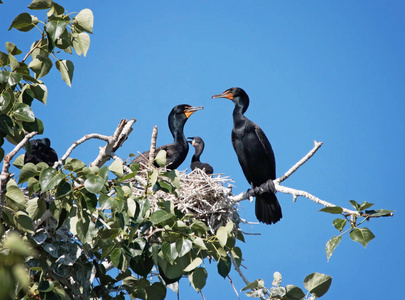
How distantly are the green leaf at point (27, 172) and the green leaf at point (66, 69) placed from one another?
0.61 m

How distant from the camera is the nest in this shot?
4.83 metres

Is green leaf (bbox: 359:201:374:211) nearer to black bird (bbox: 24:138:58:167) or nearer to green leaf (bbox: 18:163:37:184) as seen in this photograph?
green leaf (bbox: 18:163:37:184)

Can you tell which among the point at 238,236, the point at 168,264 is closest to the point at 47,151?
the point at 238,236

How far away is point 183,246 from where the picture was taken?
107 inches

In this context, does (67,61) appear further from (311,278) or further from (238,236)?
(238,236)

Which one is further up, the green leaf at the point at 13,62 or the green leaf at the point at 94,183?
the green leaf at the point at 13,62

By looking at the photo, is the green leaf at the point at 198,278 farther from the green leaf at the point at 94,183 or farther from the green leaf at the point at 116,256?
the green leaf at the point at 94,183

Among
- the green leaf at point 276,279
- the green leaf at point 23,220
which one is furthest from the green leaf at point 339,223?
the green leaf at point 23,220

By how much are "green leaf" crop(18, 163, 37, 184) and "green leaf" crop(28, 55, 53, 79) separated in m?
0.64

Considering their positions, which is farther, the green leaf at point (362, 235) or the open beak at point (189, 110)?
the open beak at point (189, 110)

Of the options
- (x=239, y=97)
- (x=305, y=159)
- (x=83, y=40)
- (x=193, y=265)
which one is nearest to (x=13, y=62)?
(x=83, y=40)

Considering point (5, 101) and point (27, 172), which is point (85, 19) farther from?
point (27, 172)

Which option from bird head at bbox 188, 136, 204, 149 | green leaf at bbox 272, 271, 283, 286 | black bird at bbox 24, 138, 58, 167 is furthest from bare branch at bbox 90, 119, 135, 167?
bird head at bbox 188, 136, 204, 149

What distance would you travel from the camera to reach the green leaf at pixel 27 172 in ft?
8.34
